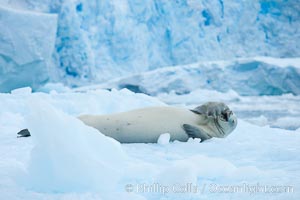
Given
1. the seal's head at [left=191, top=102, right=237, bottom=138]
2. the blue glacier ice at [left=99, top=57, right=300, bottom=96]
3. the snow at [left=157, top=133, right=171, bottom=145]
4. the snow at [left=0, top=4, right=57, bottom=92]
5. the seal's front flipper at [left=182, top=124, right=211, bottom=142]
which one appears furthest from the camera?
the blue glacier ice at [left=99, top=57, right=300, bottom=96]

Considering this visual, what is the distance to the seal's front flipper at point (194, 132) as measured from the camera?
96.6 inches

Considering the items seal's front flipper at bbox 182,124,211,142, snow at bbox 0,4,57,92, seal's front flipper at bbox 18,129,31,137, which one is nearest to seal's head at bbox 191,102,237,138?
seal's front flipper at bbox 182,124,211,142

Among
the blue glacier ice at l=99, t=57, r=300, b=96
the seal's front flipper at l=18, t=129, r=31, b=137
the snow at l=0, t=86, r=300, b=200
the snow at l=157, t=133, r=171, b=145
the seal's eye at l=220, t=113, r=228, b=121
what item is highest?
the snow at l=0, t=86, r=300, b=200

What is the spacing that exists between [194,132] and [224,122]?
37cm

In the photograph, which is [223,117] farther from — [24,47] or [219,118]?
[24,47]

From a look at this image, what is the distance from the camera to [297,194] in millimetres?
1156

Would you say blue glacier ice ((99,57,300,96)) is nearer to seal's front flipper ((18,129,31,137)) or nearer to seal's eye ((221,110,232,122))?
seal's eye ((221,110,232,122))

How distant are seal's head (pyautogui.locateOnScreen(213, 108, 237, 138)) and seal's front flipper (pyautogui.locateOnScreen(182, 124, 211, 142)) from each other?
0.79 ft

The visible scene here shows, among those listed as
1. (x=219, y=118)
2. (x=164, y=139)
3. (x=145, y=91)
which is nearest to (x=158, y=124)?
(x=164, y=139)

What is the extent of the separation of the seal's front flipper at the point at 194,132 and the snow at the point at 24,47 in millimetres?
7933

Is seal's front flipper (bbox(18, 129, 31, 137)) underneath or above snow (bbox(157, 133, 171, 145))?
underneath

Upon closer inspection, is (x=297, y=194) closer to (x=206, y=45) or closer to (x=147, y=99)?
(x=147, y=99)

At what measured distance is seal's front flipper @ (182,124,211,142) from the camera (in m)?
2.45

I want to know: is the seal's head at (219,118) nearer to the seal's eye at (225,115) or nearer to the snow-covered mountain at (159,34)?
the seal's eye at (225,115)
